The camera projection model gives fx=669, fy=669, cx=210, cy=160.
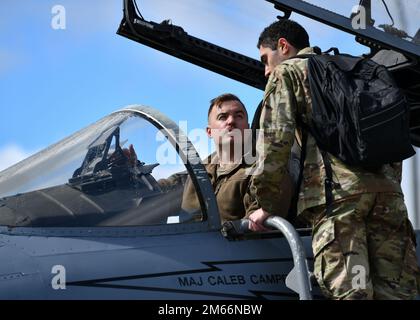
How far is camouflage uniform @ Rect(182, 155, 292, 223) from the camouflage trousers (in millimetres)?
359

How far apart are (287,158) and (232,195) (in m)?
0.58

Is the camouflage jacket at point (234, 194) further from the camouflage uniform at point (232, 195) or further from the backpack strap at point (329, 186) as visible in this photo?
the backpack strap at point (329, 186)

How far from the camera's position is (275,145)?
321cm

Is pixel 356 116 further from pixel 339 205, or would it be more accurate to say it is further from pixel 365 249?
pixel 365 249

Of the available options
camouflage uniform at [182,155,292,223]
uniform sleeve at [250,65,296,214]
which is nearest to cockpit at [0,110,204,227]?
camouflage uniform at [182,155,292,223]

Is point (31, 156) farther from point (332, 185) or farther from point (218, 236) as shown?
point (332, 185)

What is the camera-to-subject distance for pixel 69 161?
3.46 metres

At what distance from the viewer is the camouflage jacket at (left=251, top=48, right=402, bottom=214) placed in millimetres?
3189

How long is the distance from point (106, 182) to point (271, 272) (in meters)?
0.94

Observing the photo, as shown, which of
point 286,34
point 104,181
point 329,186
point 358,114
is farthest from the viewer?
point 286,34

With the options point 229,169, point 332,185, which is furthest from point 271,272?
point 229,169

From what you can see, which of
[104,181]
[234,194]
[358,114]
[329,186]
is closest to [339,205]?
[329,186]

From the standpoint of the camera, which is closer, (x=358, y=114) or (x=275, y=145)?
(x=358, y=114)

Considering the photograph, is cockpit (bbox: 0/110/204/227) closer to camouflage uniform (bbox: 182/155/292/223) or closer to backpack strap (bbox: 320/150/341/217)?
camouflage uniform (bbox: 182/155/292/223)
